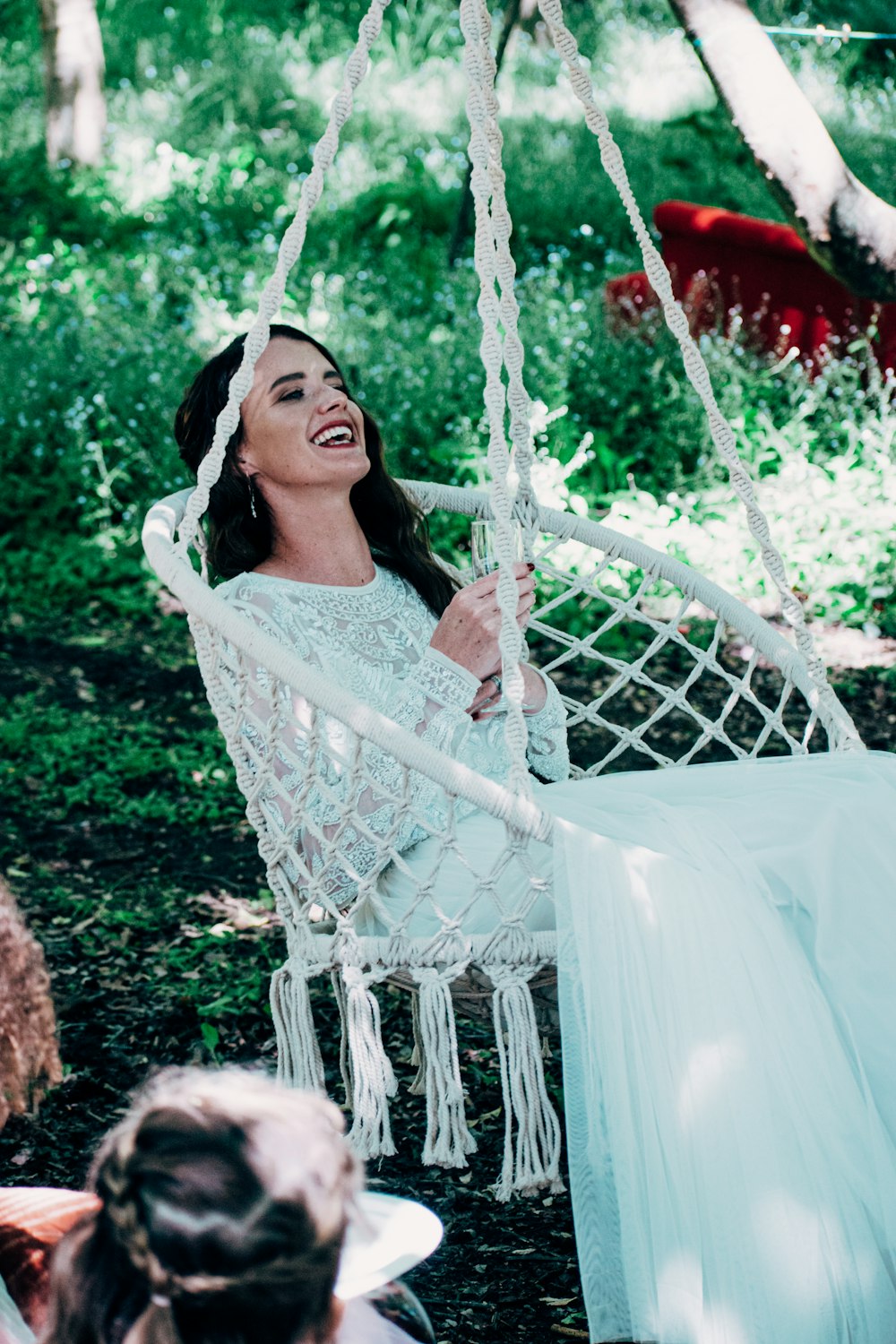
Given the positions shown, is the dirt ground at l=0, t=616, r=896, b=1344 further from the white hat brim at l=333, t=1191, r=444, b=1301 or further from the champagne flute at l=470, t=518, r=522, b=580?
the champagne flute at l=470, t=518, r=522, b=580

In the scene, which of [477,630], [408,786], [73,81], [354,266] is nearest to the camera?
[408,786]

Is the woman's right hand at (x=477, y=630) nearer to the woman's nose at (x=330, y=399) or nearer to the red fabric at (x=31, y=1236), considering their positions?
the woman's nose at (x=330, y=399)

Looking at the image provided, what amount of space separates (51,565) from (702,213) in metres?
3.01

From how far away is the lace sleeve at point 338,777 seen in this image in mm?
1852

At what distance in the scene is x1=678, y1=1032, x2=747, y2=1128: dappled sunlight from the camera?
59.1 inches

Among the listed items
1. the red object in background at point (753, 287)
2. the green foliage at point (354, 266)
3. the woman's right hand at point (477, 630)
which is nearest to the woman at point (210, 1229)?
the woman's right hand at point (477, 630)

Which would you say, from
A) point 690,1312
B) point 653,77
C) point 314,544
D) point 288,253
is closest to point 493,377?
point 288,253

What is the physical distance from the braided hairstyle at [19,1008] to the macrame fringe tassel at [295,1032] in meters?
0.60

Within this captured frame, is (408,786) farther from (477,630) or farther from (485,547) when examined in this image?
(485,547)

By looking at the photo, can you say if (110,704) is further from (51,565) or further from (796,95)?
(796,95)

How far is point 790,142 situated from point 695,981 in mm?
1921

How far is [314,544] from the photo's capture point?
7.65 feet

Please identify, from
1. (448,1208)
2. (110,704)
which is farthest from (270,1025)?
(110,704)

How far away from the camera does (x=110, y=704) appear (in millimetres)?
3994
